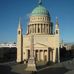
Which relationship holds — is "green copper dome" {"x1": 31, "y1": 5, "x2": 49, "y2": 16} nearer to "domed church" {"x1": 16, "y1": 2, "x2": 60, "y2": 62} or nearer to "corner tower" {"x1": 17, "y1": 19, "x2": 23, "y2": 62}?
"domed church" {"x1": 16, "y1": 2, "x2": 60, "y2": 62}

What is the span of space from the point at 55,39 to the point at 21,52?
11.2 m

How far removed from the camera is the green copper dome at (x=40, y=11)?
96.1 metres

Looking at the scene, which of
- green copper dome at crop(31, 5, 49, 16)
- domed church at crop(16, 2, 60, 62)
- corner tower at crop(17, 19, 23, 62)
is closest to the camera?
domed church at crop(16, 2, 60, 62)

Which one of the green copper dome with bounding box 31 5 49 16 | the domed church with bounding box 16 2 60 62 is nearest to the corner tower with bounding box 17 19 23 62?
the domed church with bounding box 16 2 60 62

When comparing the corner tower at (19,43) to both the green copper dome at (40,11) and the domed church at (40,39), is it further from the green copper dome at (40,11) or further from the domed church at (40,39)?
the green copper dome at (40,11)

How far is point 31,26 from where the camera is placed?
316ft

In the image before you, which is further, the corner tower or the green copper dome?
the green copper dome

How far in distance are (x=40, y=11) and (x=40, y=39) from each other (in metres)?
11.0

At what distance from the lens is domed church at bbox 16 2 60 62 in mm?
87188

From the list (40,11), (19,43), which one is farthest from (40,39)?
(40,11)

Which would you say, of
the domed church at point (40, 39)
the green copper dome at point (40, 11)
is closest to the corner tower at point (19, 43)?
the domed church at point (40, 39)

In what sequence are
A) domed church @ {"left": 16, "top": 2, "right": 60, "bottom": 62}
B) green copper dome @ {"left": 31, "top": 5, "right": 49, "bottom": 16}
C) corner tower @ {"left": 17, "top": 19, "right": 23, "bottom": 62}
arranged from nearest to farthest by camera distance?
domed church @ {"left": 16, "top": 2, "right": 60, "bottom": 62} → corner tower @ {"left": 17, "top": 19, "right": 23, "bottom": 62} → green copper dome @ {"left": 31, "top": 5, "right": 49, "bottom": 16}

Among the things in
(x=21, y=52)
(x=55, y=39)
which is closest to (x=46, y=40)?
(x=55, y=39)

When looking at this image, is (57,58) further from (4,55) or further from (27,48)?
(4,55)
